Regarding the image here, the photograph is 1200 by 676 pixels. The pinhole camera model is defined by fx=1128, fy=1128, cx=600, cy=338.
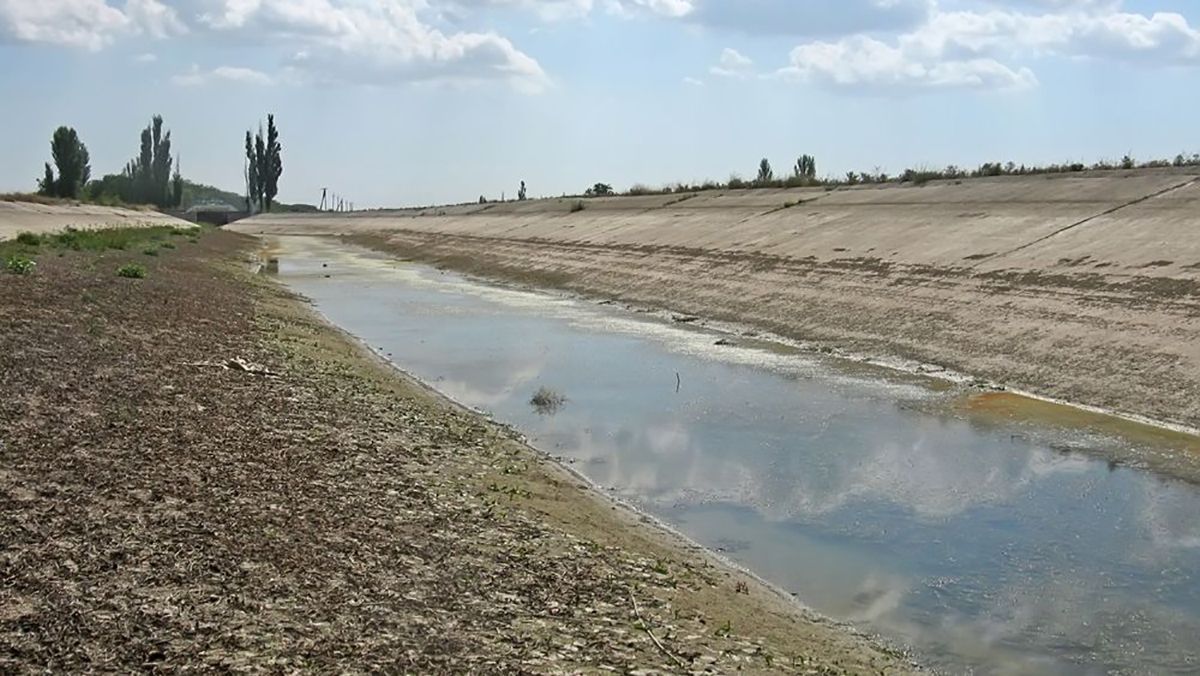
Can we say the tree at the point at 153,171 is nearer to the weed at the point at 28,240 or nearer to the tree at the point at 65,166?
the tree at the point at 65,166

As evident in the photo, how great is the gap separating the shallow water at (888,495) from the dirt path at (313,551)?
962 millimetres

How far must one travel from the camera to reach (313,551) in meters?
8.52

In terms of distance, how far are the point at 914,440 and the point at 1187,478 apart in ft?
12.2

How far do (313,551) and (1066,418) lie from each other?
13037 millimetres

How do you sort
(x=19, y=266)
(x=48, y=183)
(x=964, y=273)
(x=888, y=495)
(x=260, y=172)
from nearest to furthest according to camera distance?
(x=888, y=495)
(x=19, y=266)
(x=964, y=273)
(x=48, y=183)
(x=260, y=172)

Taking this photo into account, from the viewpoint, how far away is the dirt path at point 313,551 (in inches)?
268

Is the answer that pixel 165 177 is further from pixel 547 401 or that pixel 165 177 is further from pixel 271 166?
pixel 547 401

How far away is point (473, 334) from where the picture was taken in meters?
30.3

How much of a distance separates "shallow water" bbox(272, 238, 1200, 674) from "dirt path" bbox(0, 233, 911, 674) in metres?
0.96

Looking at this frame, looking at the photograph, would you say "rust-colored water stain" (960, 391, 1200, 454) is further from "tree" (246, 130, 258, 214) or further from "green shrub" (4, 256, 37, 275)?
"tree" (246, 130, 258, 214)

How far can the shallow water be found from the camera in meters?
9.23

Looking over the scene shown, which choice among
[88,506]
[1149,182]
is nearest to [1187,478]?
[88,506]

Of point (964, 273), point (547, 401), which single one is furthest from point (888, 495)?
point (964, 273)

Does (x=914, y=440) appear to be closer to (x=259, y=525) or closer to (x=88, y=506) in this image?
(x=259, y=525)
